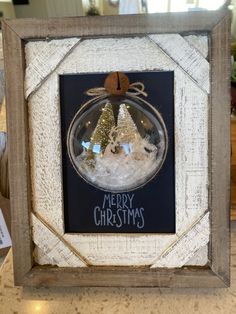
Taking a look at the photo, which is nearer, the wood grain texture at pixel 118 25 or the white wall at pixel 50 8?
the wood grain texture at pixel 118 25

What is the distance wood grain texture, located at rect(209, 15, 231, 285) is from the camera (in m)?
0.60

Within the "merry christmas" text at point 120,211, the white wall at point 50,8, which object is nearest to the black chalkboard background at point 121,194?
the "merry christmas" text at point 120,211

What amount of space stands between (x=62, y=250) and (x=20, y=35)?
1.09ft

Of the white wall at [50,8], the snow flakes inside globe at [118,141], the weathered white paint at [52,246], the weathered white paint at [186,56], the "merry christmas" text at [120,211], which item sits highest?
the white wall at [50,8]

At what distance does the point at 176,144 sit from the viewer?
0.62 meters

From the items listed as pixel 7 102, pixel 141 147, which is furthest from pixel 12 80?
pixel 141 147

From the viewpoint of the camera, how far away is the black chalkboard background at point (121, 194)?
2.03ft

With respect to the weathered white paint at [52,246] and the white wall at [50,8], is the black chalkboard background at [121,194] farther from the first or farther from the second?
the white wall at [50,8]

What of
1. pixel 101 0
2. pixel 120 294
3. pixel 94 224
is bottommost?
pixel 120 294

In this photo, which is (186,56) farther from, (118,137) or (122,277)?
(122,277)

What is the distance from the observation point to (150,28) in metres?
0.60

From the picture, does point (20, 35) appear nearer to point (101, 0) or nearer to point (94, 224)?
point (94, 224)

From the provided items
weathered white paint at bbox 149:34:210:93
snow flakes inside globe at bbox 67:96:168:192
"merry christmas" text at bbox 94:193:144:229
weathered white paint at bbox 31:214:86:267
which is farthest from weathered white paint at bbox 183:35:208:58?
weathered white paint at bbox 31:214:86:267

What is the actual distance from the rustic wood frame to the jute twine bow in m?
0.07
